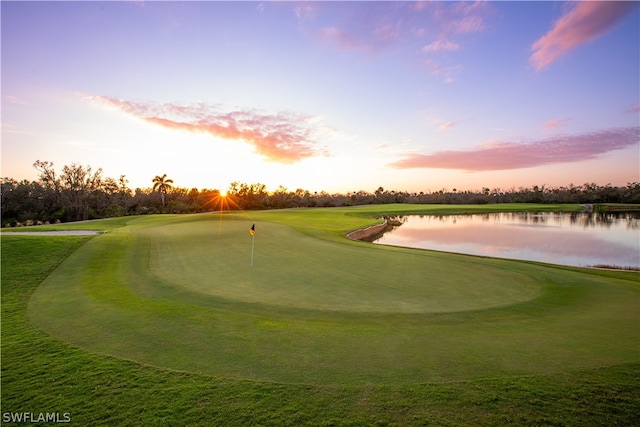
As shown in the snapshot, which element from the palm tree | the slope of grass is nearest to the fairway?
the slope of grass

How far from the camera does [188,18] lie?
15930 millimetres

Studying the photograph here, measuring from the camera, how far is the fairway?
14.6ft

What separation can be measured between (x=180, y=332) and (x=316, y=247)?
11013 mm

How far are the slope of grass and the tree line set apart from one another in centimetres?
A: 4472

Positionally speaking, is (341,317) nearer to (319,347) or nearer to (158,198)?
(319,347)

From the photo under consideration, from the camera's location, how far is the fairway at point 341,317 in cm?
445

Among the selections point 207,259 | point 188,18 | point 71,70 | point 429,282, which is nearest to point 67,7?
point 71,70

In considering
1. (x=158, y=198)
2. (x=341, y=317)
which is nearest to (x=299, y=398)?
(x=341, y=317)

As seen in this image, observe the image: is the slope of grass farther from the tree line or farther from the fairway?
the tree line

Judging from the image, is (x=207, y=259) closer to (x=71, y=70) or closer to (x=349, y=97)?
(x=71, y=70)

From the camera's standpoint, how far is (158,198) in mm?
66938

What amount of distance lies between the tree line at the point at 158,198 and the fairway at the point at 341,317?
4009 cm

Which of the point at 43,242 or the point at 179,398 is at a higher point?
the point at 43,242

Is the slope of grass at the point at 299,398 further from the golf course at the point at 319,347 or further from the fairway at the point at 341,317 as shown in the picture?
the fairway at the point at 341,317
